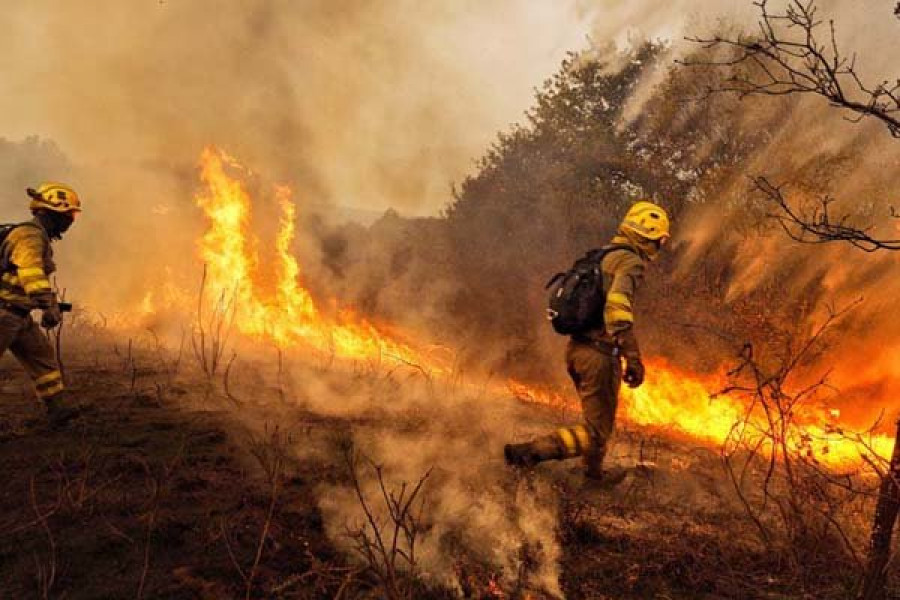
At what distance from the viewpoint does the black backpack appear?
455 cm

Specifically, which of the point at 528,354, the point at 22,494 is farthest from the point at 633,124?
the point at 22,494

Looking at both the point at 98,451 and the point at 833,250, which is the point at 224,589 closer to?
the point at 98,451

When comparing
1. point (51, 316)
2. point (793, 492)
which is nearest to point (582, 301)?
point (793, 492)

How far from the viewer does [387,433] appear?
17.5ft

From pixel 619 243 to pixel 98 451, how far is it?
13.7 ft

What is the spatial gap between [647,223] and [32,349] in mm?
5217

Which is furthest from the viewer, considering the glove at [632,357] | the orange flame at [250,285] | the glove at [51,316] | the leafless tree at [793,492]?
the orange flame at [250,285]

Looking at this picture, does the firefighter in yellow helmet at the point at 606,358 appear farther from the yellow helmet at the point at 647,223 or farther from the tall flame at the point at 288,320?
the tall flame at the point at 288,320

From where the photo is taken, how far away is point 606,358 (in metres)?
4.50

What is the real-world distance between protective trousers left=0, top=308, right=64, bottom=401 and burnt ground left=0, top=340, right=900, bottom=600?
0.33m

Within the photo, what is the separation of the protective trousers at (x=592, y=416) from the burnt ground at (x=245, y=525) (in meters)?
0.26

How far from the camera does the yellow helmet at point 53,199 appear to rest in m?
5.33

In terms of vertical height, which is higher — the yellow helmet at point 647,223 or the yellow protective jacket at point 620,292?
the yellow helmet at point 647,223

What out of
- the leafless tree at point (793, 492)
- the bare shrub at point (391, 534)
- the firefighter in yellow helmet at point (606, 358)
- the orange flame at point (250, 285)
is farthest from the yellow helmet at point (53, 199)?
the leafless tree at point (793, 492)
